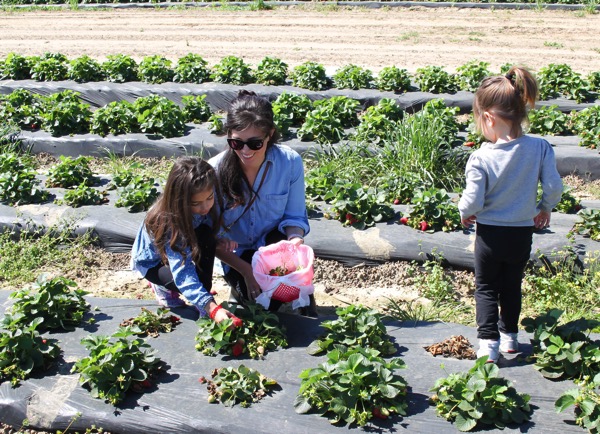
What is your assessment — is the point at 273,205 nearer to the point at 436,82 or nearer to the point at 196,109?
the point at 196,109

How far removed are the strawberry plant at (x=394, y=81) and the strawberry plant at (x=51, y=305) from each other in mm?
4388

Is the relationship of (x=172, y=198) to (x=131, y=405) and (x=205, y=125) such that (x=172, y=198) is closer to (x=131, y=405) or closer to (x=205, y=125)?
(x=131, y=405)

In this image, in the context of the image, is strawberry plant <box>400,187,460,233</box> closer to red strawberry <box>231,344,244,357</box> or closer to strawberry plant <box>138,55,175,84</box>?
red strawberry <box>231,344,244,357</box>

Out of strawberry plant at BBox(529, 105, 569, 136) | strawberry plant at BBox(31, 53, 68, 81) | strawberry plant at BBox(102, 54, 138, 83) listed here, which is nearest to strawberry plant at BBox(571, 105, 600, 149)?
strawberry plant at BBox(529, 105, 569, 136)

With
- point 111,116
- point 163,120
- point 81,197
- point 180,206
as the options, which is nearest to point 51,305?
point 180,206

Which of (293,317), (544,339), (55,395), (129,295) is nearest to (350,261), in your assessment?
(293,317)

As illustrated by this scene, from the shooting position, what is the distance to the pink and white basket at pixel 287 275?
378 cm

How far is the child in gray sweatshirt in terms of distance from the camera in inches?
126

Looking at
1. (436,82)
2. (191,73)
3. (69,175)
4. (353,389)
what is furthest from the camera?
(191,73)

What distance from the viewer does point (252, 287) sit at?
4027 millimetres

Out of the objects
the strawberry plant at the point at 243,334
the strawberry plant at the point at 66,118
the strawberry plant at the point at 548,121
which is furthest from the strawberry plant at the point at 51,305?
the strawberry plant at the point at 548,121

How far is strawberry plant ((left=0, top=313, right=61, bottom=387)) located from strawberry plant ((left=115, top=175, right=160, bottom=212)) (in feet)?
6.32

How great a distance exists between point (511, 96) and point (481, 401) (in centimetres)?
128

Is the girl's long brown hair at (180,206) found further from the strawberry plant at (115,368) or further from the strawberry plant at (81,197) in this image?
the strawberry plant at (81,197)
